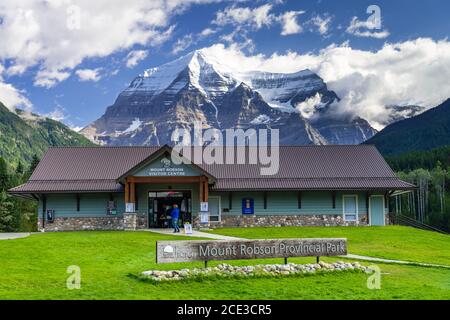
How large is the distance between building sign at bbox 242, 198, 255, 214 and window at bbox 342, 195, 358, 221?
600cm

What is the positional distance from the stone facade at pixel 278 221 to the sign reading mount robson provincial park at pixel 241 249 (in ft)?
62.6

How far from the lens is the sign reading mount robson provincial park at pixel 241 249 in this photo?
15.8m

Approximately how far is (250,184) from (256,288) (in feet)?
75.4

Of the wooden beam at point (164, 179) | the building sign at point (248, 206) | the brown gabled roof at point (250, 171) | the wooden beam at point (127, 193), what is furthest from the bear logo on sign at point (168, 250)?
the building sign at point (248, 206)

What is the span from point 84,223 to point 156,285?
22.9 m

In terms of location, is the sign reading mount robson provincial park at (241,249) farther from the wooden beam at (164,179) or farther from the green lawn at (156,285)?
the wooden beam at (164,179)

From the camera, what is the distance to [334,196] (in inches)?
1458

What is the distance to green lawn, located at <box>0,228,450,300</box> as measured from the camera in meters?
12.8

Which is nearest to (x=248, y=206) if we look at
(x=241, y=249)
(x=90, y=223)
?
(x=90, y=223)

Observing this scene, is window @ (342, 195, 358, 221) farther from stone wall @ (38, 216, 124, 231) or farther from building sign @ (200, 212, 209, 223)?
stone wall @ (38, 216, 124, 231)

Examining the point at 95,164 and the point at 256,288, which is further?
the point at 95,164

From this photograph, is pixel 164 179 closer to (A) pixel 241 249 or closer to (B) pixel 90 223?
(B) pixel 90 223

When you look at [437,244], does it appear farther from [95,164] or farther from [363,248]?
[95,164]
